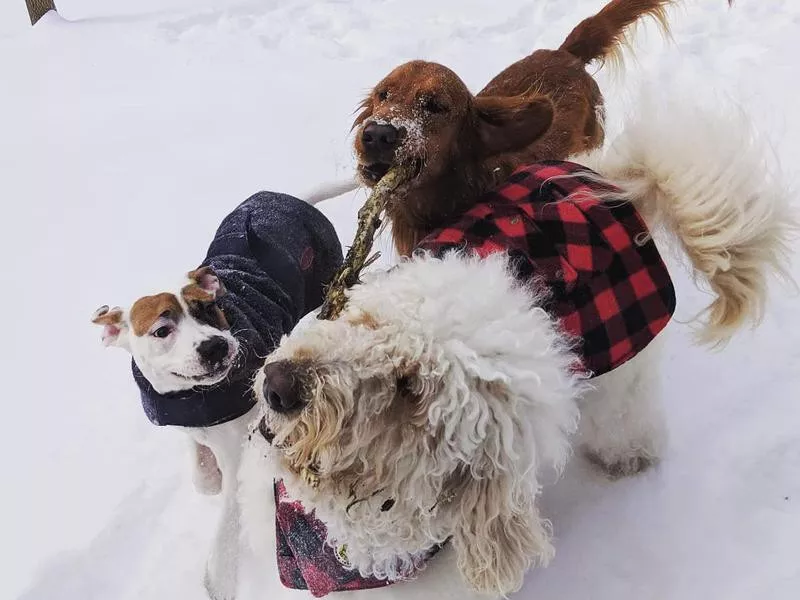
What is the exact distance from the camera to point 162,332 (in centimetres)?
245

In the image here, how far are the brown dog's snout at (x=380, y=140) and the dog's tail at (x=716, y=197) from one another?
2.58 feet

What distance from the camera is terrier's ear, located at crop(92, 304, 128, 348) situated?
2.54 meters

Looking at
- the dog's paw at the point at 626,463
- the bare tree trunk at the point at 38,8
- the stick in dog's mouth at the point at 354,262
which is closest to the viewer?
the stick in dog's mouth at the point at 354,262

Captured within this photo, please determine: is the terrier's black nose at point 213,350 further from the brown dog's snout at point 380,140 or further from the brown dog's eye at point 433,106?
the brown dog's eye at point 433,106

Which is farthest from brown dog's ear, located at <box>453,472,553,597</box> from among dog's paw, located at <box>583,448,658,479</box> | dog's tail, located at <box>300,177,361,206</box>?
dog's tail, located at <box>300,177,361,206</box>

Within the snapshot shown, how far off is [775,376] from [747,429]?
36 cm

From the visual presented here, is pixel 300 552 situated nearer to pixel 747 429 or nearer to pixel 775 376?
pixel 747 429

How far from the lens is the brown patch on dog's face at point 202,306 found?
100 inches

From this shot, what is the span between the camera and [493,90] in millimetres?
3234

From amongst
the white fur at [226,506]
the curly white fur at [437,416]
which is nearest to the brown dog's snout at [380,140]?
the curly white fur at [437,416]

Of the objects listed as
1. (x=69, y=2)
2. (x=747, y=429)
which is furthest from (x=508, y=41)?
(x=69, y=2)

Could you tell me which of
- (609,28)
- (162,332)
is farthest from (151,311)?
(609,28)

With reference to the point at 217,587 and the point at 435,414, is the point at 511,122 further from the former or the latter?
the point at 217,587

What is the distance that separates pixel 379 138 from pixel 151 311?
1.04 metres
